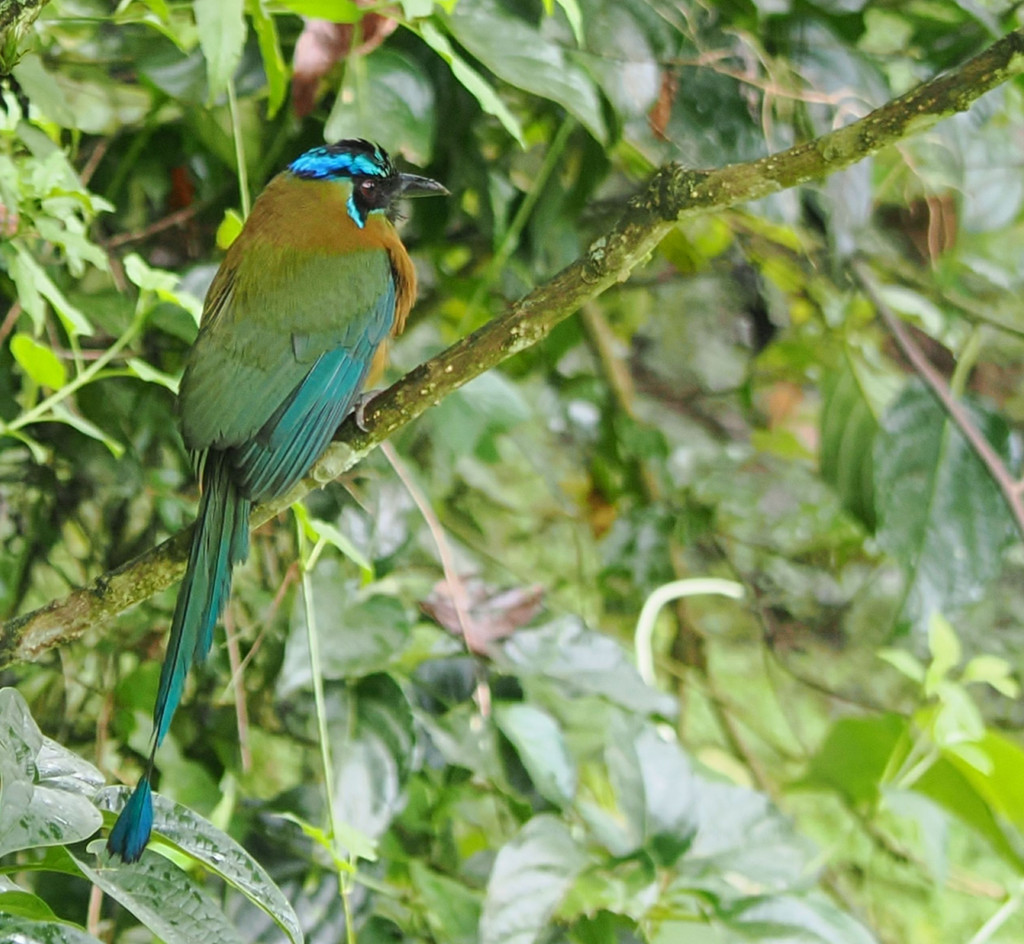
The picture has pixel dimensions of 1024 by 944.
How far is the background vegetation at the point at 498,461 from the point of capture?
154 centimetres

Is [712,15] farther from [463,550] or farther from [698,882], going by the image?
[698,882]

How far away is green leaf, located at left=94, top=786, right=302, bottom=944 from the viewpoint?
3.24 feet

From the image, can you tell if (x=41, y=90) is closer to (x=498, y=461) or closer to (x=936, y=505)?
(x=498, y=461)

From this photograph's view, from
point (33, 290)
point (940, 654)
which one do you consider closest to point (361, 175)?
point (33, 290)

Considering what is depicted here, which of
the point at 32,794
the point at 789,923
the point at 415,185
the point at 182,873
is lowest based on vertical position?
the point at 789,923

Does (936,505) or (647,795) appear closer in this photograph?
(647,795)

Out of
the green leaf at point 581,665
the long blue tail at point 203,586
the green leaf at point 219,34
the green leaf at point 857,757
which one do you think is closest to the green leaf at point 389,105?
the green leaf at point 219,34

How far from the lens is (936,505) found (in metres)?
1.92

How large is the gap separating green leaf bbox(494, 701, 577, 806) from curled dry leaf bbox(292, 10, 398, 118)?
2.73 feet

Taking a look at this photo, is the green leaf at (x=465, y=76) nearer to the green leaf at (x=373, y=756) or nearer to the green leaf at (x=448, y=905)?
the green leaf at (x=373, y=756)

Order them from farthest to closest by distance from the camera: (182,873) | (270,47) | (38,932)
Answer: (270,47) < (182,873) < (38,932)

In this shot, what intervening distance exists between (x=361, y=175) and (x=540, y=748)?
812 millimetres

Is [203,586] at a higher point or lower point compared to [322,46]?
lower

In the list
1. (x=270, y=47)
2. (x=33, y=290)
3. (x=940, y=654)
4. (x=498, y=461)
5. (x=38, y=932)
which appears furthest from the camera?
(x=498, y=461)
